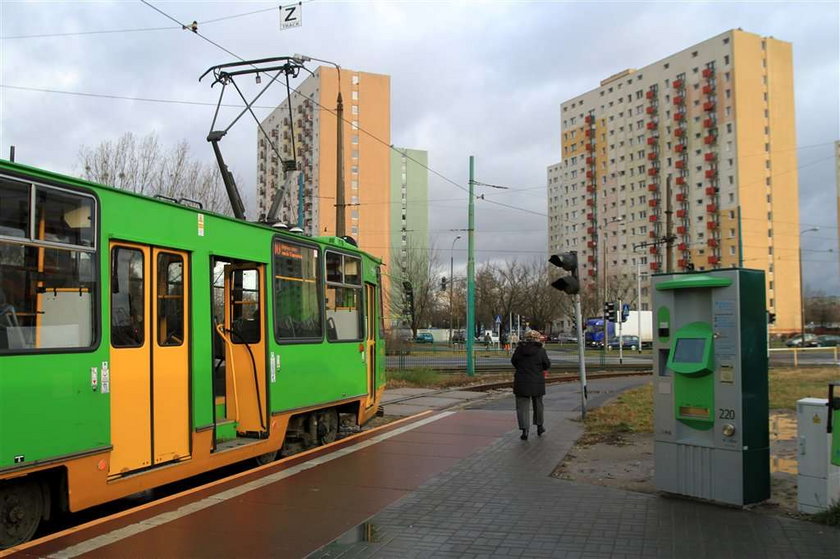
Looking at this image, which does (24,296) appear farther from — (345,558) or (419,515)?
(419,515)

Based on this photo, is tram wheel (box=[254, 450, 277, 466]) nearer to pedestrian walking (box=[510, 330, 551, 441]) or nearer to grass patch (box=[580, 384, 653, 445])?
pedestrian walking (box=[510, 330, 551, 441])

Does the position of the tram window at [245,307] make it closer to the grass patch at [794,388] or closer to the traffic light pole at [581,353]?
the traffic light pole at [581,353]

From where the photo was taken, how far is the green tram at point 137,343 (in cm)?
492

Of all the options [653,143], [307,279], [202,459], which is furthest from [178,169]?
[653,143]

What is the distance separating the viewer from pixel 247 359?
788cm

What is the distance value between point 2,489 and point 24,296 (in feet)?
4.66

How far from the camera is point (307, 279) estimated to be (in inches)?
349

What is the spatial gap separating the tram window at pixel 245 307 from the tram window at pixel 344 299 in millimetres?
1463

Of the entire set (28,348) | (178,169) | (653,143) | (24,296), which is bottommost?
(28,348)

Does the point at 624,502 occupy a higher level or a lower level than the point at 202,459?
lower

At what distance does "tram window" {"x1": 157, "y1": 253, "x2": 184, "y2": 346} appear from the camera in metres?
6.32

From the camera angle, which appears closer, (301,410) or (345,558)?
(345,558)

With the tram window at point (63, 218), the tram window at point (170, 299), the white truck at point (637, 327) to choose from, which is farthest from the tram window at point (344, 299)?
the white truck at point (637, 327)

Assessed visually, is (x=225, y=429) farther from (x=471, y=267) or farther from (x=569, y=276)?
(x=471, y=267)
